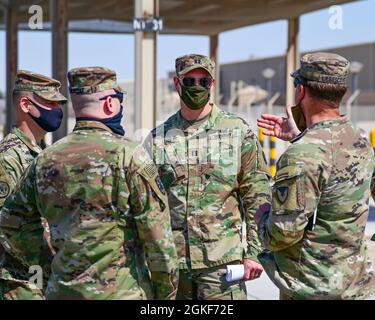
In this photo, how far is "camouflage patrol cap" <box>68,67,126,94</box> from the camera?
112 inches

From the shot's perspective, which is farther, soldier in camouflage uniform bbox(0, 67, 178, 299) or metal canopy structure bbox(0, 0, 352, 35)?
metal canopy structure bbox(0, 0, 352, 35)

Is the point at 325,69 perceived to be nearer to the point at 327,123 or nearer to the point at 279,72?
the point at 327,123

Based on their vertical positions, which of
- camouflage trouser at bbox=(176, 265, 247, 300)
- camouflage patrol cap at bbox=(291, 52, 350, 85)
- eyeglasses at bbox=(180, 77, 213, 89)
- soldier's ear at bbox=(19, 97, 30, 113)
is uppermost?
camouflage patrol cap at bbox=(291, 52, 350, 85)

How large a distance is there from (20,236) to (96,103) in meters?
0.72

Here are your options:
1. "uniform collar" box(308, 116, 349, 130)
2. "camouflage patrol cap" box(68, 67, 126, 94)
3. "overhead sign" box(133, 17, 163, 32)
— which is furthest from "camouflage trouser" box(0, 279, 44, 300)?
"overhead sign" box(133, 17, 163, 32)

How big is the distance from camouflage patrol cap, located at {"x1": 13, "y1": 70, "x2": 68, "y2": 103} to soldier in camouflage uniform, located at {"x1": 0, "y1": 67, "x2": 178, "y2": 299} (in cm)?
79

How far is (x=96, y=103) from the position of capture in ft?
9.42

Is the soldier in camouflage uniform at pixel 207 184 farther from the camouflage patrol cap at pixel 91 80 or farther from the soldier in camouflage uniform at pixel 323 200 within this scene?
the camouflage patrol cap at pixel 91 80

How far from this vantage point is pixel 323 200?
Result: 2.93 meters

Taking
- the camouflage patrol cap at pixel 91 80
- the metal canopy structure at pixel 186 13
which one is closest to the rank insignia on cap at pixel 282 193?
the camouflage patrol cap at pixel 91 80

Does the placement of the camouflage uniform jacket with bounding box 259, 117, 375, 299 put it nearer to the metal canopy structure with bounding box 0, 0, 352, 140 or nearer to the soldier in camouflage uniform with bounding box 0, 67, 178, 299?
the soldier in camouflage uniform with bounding box 0, 67, 178, 299

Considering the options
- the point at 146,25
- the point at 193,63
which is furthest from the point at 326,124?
the point at 146,25

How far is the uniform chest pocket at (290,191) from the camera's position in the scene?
2875mm
